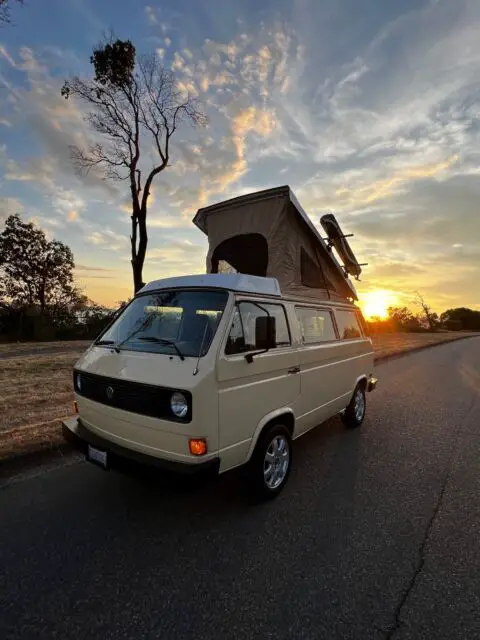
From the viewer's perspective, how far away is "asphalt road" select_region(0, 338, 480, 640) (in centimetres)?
208

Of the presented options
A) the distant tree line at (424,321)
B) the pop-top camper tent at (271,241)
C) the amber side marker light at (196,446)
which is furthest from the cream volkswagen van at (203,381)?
the distant tree line at (424,321)

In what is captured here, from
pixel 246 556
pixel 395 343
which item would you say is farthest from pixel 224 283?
pixel 395 343

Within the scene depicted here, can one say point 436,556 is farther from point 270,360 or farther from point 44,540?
point 44,540

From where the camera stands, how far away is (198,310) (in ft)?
11.2

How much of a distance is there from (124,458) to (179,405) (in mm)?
710

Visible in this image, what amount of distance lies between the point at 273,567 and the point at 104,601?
114 centimetres

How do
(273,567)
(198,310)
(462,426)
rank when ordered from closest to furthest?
(273,567) < (198,310) < (462,426)

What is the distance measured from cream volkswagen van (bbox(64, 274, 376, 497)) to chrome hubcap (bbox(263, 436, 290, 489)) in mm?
10

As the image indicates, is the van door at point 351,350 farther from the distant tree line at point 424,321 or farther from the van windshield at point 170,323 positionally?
the distant tree line at point 424,321

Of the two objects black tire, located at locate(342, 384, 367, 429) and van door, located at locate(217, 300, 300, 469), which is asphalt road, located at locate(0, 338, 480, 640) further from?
black tire, located at locate(342, 384, 367, 429)

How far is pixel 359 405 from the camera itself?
6.08 m

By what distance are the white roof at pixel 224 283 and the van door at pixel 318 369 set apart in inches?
23.3

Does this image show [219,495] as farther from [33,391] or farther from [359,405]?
[33,391]

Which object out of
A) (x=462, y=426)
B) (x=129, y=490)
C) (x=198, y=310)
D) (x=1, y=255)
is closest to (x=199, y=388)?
(x=198, y=310)
